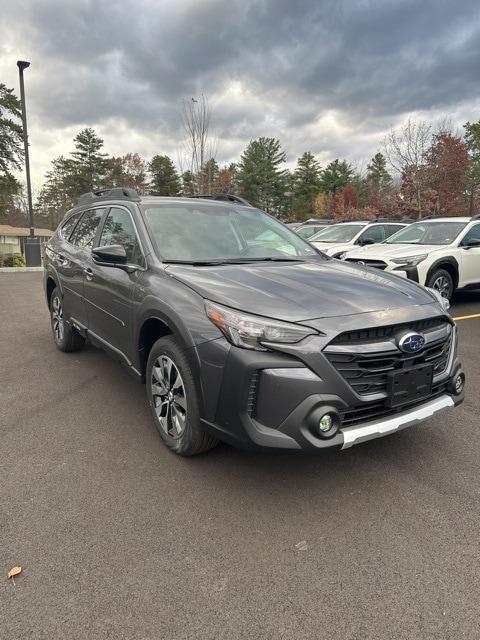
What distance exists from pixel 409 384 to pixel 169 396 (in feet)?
4.95

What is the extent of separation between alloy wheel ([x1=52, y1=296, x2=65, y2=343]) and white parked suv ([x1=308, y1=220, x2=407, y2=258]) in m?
6.94

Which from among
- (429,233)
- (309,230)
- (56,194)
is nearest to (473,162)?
(309,230)

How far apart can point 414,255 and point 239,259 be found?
531 centimetres

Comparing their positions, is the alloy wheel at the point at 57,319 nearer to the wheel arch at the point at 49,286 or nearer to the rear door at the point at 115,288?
the wheel arch at the point at 49,286

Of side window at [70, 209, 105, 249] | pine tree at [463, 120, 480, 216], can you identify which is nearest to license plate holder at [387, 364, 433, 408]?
side window at [70, 209, 105, 249]

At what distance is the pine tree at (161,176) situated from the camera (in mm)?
60281

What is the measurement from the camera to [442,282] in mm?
8031

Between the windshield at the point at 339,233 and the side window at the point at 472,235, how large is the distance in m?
3.38

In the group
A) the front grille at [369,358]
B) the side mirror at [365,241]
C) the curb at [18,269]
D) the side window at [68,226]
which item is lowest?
the curb at [18,269]

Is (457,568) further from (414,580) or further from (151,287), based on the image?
(151,287)

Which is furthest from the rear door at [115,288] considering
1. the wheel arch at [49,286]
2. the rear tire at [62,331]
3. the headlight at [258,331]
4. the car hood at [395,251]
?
the car hood at [395,251]

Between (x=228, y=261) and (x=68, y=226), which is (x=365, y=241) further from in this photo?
(x=228, y=261)

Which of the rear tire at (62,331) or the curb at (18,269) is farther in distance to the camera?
the curb at (18,269)

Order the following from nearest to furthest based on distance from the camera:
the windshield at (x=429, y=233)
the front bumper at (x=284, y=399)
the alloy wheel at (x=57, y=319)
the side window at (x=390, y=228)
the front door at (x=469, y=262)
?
the front bumper at (x=284, y=399) → the alloy wheel at (x=57, y=319) → the front door at (x=469, y=262) → the windshield at (x=429, y=233) → the side window at (x=390, y=228)
